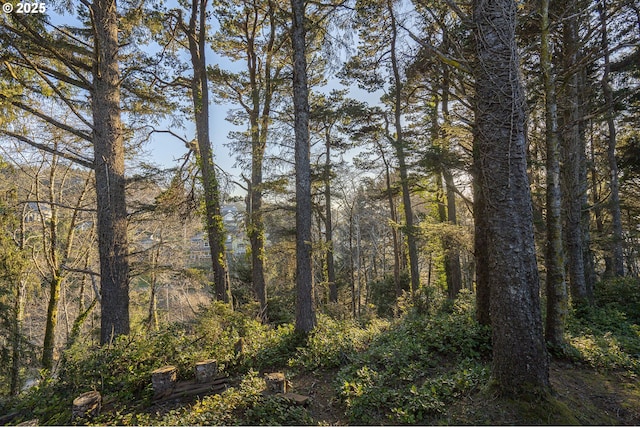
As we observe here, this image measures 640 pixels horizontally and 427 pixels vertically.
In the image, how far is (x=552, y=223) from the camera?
5207 millimetres

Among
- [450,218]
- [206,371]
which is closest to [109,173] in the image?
[206,371]

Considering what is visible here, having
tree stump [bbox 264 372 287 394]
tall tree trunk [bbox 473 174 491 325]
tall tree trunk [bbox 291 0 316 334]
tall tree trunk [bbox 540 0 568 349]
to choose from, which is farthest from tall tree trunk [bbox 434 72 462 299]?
tree stump [bbox 264 372 287 394]

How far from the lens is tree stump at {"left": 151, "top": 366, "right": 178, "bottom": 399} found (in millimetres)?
4473

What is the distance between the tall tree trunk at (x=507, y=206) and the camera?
3283mm

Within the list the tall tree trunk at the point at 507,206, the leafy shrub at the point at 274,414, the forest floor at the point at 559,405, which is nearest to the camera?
the forest floor at the point at 559,405

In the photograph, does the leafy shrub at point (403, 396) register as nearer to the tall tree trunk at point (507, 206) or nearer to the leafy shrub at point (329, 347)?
the tall tree trunk at point (507, 206)

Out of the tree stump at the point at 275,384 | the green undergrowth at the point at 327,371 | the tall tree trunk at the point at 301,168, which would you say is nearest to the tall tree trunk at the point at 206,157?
the green undergrowth at the point at 327,371

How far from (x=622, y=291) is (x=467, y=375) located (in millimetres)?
7965

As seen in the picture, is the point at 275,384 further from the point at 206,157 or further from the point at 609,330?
the point at 609,330

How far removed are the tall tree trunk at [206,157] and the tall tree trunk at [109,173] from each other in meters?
2.12

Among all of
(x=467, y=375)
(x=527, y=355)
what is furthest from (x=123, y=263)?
(x=527, y=355)

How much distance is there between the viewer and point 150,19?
25.0 feet

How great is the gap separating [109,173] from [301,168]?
13.6 feet

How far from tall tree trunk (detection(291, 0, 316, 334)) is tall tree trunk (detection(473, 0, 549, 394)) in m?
3.96
